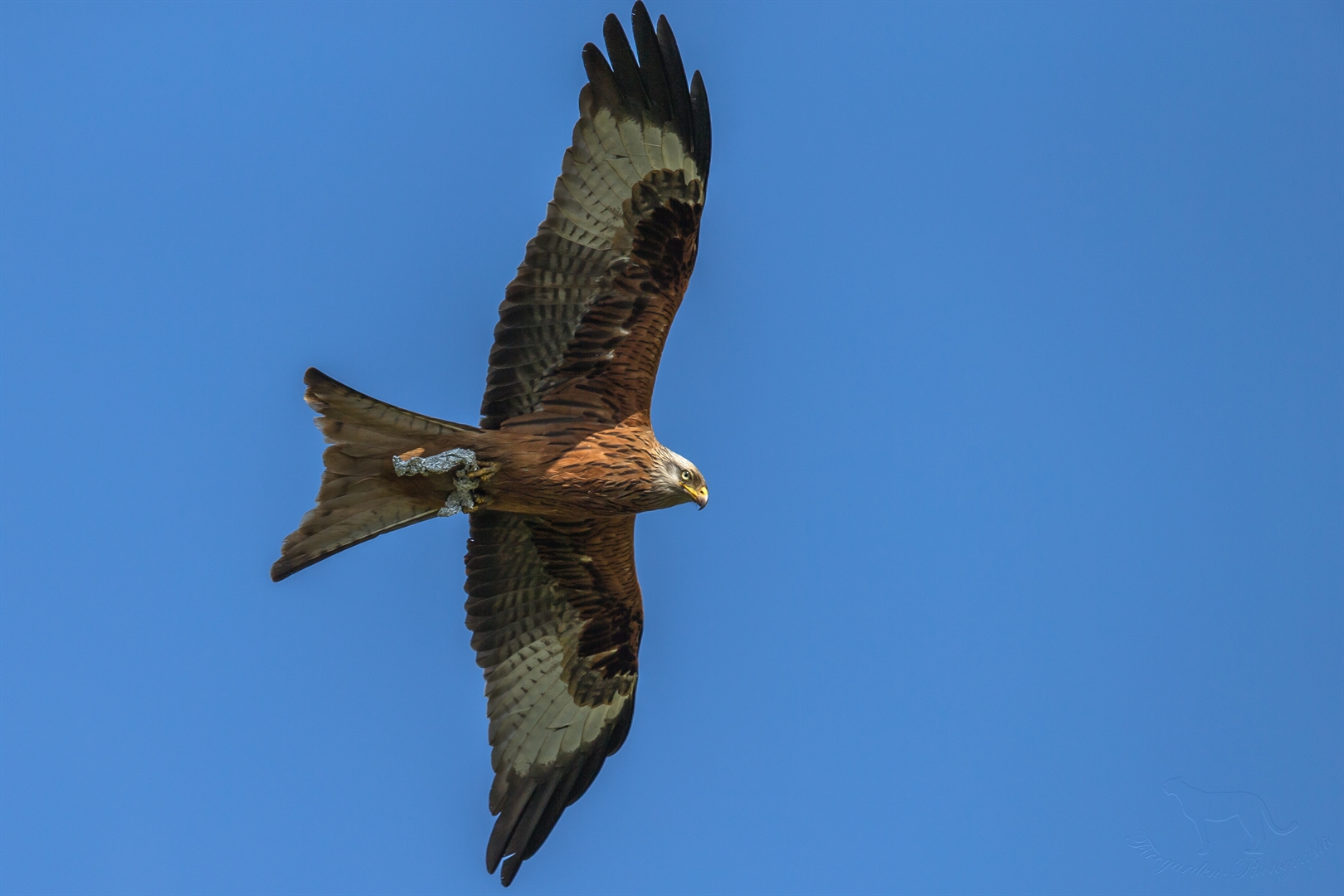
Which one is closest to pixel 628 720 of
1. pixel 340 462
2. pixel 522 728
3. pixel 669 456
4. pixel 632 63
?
pixel 522 728

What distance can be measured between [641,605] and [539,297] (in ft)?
8.54

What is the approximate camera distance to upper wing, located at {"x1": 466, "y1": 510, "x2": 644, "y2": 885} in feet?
29.6

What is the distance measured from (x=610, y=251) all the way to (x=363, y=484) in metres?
2.17

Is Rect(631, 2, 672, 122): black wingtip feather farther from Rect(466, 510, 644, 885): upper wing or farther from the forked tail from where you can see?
Rect(466, 510, 644, 885): upper wing

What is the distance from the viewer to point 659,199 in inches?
323

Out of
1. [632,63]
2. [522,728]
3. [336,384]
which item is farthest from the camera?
[522,728]

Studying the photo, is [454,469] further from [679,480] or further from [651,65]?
[651,65]

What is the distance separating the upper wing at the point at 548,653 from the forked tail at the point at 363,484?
41.5 inches

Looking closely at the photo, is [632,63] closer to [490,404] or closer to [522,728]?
[490,404]

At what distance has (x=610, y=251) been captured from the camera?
816cm

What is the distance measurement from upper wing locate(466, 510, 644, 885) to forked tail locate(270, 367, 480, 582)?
1.05 meters

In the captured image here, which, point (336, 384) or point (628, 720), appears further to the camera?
point (628, 720)

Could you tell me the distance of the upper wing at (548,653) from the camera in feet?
29.6

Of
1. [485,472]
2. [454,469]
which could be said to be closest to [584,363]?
[485,472]
